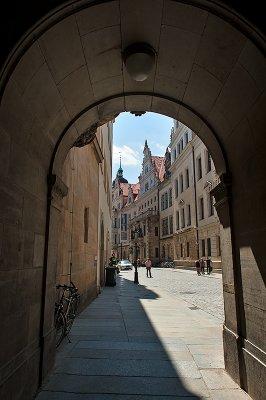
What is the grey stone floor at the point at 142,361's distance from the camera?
4391 millimetres

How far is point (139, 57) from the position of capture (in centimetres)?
415

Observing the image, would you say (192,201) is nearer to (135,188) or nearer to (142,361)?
(142,361)

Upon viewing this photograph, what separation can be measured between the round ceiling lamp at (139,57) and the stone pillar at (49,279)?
6.34ft

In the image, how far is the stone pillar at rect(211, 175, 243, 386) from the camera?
471cm

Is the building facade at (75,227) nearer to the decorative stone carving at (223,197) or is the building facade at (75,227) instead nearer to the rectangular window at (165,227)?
the decorative stone carving at (223,197)

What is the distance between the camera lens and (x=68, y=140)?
573 centimetres

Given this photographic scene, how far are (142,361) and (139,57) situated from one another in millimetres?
4679

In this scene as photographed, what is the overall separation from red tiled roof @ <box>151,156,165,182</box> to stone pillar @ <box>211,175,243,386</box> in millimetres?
57094

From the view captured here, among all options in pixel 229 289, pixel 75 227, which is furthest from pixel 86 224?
pixel 229 289

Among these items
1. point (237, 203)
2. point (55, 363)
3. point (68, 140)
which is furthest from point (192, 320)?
point (68, 140)

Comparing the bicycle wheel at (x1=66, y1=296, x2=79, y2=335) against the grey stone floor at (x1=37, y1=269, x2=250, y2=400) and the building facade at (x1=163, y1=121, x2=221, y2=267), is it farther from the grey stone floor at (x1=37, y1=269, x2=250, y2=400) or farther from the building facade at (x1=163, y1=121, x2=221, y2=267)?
the building facade at (x1=163, y1=121, x2=221, y2=267)

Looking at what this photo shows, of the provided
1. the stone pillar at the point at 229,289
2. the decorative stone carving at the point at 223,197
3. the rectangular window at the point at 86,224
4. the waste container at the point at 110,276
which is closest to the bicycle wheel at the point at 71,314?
the stone pillar at the point at 229,289

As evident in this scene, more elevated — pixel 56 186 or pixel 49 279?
pixel 56 186

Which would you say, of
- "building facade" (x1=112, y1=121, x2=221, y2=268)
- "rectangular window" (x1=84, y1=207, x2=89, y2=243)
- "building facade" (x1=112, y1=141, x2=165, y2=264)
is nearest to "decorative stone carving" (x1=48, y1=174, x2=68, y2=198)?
"rectangular window" (x1=84, y1=207, x2=89, y2=243)
